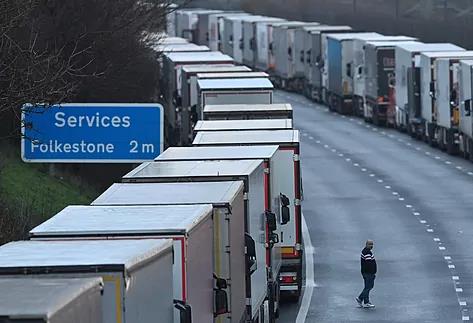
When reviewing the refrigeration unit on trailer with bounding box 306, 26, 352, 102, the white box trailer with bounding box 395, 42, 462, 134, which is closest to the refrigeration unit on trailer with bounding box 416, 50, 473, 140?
the white box trailer with bounding box 395, 42, 462, 134

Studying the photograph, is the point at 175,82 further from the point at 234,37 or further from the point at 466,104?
the point at 234,37

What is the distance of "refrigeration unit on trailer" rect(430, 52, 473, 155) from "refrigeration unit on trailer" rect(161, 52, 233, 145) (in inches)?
286

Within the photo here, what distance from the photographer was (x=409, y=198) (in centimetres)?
4481

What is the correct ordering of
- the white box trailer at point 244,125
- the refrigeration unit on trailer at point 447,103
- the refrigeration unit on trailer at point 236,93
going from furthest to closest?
the refrigeration unit on trailer at point 447,103
the refrigeration unit on trailer at point 236,93
the white box trailer at point 244,125

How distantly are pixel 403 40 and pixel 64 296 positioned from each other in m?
64.3

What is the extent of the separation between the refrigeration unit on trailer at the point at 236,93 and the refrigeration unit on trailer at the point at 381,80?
84.1 feet

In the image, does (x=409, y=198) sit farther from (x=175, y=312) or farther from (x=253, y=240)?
(x=175, y=312)

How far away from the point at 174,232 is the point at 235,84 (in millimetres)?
29088

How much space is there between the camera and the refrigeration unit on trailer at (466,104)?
52.8 meters

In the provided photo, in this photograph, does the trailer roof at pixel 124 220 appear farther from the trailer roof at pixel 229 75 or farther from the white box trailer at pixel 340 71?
the white box trailer at pixel 340 71

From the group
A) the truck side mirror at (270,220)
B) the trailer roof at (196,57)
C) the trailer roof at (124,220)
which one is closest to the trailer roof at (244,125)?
the truck side mirror at (270,220)

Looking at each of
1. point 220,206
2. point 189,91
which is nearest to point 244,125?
point 220,206

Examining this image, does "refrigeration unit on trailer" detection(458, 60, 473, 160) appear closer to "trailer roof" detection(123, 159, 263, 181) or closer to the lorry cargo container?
"trailer roof" detection(123, 159, 263, 181)

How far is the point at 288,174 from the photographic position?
26.1 metres
